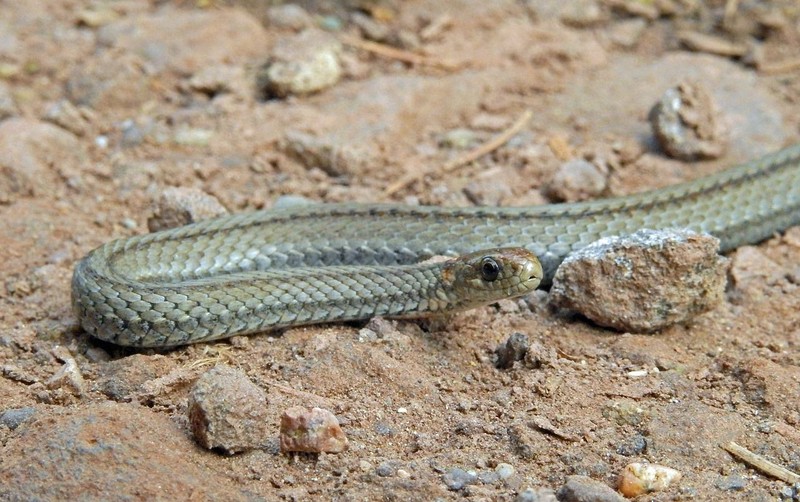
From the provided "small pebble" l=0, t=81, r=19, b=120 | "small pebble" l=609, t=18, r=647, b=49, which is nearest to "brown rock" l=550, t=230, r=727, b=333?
"small pebble" l=609, t=18, r=647, b=49

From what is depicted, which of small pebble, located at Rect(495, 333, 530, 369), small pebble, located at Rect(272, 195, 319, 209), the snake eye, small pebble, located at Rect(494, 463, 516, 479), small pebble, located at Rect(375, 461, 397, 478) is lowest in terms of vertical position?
small pebble, located at Rect(272, 195, 319, 209)

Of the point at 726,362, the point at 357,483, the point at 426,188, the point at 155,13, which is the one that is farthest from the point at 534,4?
the point at 357,483

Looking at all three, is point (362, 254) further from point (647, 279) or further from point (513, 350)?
point (647, 279)

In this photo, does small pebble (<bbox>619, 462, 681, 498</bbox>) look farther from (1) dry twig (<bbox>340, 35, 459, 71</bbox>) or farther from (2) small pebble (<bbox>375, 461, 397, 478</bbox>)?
(1) dry twig (<bbox>340, 35, 459, 71</bbox>)

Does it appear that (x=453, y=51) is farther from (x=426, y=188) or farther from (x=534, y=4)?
(x=426, y=188)

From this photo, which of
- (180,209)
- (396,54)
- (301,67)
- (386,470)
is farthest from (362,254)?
(396,54)
